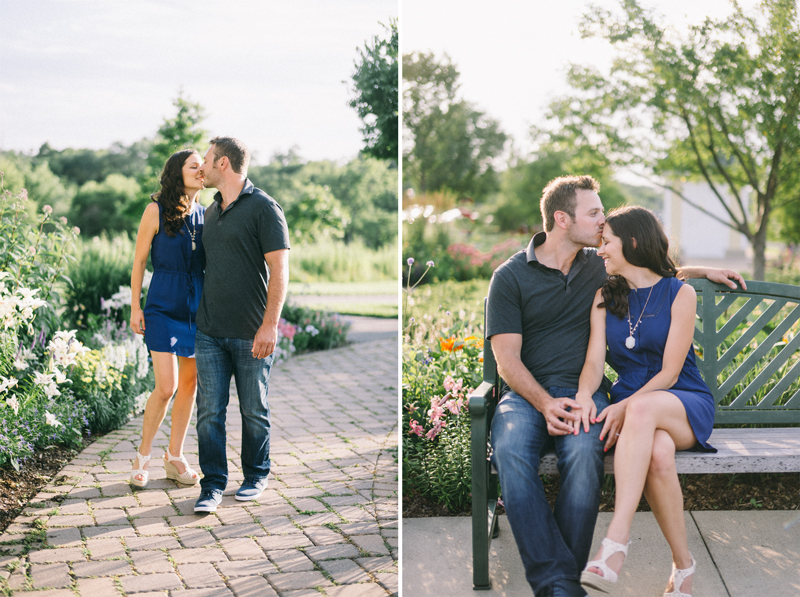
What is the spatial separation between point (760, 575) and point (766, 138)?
617 cm

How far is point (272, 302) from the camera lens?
135 inches

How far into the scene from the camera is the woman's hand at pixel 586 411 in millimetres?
2758

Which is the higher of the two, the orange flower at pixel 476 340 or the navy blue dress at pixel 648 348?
the navy blue dress at pixel 648 348

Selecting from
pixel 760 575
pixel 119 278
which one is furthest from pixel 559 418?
pixel 119 278

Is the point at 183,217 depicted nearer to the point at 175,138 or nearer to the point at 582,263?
the point at 582,263

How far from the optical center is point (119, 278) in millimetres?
7406

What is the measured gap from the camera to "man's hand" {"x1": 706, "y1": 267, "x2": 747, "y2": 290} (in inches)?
133

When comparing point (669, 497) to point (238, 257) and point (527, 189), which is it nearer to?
point (238, 257)

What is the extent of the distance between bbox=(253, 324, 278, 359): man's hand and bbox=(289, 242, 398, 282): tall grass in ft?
40.0

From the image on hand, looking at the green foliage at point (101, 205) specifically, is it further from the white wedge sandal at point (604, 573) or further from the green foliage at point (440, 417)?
the white wedge sandal at point (604, 573)

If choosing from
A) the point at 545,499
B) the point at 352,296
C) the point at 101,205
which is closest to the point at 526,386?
the point at 545,499

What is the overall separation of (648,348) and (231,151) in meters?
2.17

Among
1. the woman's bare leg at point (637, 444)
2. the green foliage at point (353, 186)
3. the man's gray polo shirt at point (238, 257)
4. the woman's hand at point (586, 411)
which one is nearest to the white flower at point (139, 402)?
the man's gray polo shirt at point (238, 257)

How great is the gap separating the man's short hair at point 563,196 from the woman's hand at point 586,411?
0.79 m
